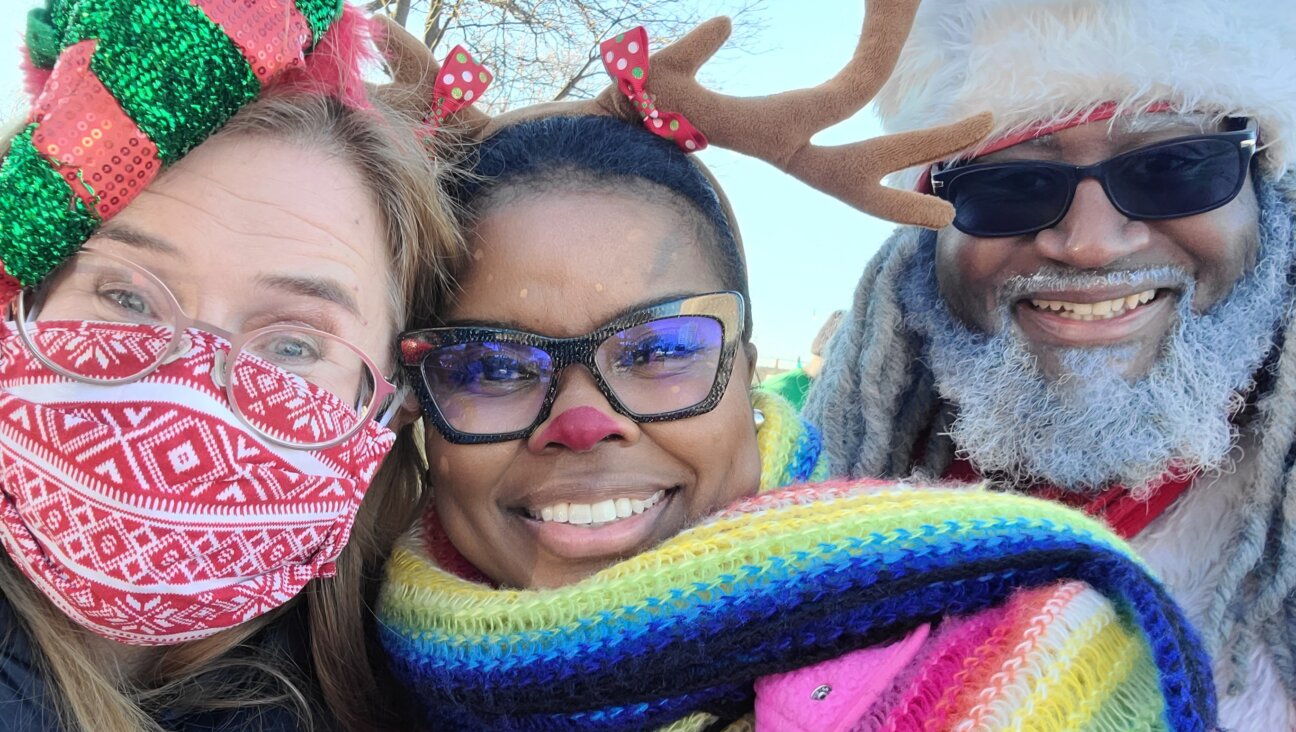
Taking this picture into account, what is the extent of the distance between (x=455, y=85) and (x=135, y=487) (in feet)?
3.50

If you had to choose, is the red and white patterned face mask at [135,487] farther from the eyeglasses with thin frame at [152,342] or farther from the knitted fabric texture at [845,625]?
the knitted fabric texture at [845,625]

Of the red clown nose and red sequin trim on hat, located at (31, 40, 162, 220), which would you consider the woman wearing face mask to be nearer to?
red sequin trim on hat, located at (31, 40, 162, 220)

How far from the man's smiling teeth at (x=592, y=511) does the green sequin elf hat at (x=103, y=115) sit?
93 centimetres

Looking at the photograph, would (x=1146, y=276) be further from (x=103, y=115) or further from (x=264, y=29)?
(x=103, y=115)

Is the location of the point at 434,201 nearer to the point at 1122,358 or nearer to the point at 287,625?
the point at 287,625

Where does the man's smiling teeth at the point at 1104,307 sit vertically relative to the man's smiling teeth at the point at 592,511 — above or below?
above

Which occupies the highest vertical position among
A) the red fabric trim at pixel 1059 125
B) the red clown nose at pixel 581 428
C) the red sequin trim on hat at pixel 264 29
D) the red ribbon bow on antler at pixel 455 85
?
the red fabric trim at pixel 1059 125

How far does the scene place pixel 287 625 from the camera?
1906 millimetres

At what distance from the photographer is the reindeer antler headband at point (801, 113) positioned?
6.82ft

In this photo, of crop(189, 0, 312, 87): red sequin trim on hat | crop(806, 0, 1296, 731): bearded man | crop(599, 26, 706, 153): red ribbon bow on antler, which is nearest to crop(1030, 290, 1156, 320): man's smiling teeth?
crop(806, 0, 1296, 731): bearded man

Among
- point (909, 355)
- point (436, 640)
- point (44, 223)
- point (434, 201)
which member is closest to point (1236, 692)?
point (909, 355)

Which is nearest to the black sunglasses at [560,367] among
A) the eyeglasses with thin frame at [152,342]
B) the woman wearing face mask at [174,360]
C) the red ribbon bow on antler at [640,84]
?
the woman wearing face mask at [174,360]

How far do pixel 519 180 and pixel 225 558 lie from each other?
939 millimetres

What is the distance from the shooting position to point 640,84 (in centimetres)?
202
